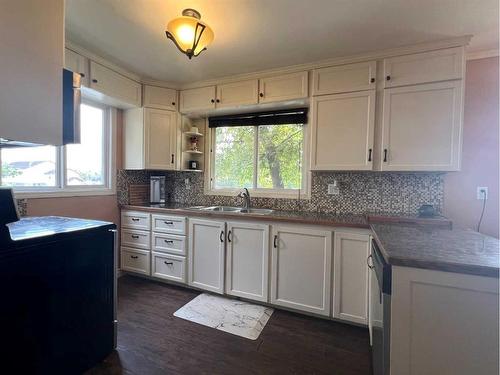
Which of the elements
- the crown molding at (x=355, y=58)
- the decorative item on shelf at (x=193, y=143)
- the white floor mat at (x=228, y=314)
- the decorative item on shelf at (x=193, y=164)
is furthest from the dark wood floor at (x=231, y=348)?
the crown molding at (x=355, y=58)

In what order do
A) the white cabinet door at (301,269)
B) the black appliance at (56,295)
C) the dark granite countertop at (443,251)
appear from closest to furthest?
the dark granite countertop at (443,251) → the black appliance at (56,295) → the white cabinet door at (301,269)

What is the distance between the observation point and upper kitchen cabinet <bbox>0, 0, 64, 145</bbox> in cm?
97

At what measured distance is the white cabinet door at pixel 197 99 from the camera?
2.82 meters

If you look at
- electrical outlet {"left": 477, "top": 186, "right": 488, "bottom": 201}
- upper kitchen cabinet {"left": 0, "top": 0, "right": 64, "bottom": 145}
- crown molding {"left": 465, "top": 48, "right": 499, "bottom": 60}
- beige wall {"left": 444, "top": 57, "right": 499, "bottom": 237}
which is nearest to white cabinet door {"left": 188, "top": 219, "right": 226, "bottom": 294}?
upper kitchen cabinet {"left": 0, "top": 0, "right": 64, "bottom": 145}

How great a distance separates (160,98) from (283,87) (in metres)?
1.50

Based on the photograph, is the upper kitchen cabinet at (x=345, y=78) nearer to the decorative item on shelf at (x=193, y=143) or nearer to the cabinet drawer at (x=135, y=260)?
the decorative item on shelf at (x=193, y=143)

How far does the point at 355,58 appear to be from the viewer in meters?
2.21

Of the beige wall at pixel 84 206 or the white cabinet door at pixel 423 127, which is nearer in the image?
the white cabinet door at pixel 423 127

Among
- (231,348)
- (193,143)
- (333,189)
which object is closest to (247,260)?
(231,348)

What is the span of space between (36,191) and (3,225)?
142 cm

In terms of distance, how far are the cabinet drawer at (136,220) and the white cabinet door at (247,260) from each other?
1.08 metres

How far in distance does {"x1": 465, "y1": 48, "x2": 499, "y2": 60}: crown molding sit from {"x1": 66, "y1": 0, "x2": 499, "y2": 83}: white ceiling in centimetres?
6

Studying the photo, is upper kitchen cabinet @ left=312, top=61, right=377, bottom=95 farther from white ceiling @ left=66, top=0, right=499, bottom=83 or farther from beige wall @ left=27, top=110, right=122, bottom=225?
beige wall @ left=27, top=110, right=122, bottom=225

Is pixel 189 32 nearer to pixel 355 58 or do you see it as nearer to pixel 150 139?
pixel 355 58
